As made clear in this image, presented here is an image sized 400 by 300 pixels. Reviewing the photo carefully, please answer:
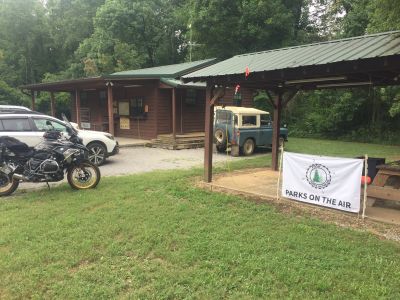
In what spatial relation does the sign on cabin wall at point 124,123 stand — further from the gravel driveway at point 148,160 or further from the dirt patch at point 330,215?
the dirt patch at point 330,215

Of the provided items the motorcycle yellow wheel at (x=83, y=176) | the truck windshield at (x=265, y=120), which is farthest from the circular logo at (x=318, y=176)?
the truck windshield at (x=265, y=120)

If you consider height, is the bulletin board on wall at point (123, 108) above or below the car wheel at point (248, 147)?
above

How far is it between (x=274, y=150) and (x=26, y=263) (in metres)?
7.49

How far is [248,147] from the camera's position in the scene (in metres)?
14.7

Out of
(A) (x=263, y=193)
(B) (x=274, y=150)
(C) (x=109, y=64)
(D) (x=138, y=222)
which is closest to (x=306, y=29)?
(C) (x=109, y=64)

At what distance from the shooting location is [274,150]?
404 inches

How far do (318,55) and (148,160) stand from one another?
7.81 metres

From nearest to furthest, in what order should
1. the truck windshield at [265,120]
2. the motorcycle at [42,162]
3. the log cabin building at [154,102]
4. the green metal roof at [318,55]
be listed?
1. the green metal roof at [318,55]
2. the motorcycle at [42,162]
3. the truck windshield at [265,120]
4. the log cabin building at [154,102]

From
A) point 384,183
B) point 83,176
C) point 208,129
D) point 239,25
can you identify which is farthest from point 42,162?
point 239,25

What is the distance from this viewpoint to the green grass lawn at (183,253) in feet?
11.8

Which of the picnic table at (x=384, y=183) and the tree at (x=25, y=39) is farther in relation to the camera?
the tree at (x=25, y=39)

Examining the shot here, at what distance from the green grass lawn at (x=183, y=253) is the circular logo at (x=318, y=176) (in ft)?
2.26

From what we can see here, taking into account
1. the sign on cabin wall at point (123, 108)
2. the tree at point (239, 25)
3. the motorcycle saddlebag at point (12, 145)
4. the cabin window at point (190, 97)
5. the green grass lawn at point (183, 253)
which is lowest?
the green grass lawn at point (183, 253)

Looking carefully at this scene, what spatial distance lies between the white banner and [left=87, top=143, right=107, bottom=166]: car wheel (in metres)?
6.65
